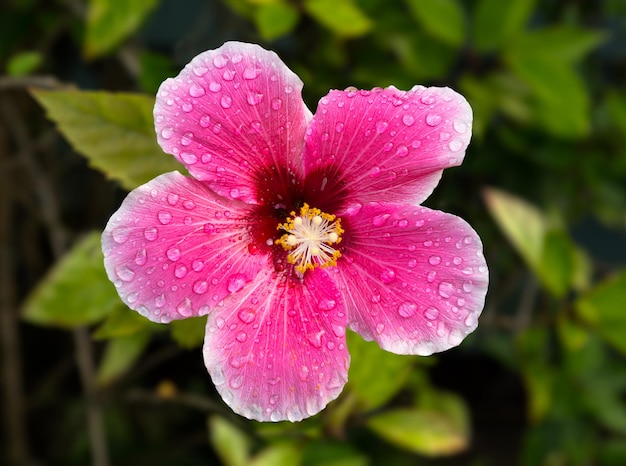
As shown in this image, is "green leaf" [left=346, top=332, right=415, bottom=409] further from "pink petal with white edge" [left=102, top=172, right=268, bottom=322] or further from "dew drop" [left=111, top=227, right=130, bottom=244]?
"dew drop" [left=111, top=227, right=130, bottom=244]

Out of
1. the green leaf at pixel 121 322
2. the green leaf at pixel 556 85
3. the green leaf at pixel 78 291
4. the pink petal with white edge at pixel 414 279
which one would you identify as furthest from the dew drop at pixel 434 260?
the green leaf at pixel 556 85

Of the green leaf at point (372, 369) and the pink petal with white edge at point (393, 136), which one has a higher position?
the pink petal with white edge at point (393, 136)

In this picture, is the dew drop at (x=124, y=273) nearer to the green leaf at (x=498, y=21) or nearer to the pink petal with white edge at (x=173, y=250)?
the pink petal with white edge at (x=173, y=250)

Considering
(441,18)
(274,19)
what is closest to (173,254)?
(274,19)

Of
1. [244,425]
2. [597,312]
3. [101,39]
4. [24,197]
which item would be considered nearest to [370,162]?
[244,425]

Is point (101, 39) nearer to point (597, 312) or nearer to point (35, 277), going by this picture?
point (35, 277)

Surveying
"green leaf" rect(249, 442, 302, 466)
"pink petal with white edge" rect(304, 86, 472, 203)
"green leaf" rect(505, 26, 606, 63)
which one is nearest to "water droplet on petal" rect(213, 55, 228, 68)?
"pink petal with white edge" rect(304, 86, 472, 203)

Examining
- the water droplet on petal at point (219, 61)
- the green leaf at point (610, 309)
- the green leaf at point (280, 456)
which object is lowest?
the green leaf at point (280, 456)
